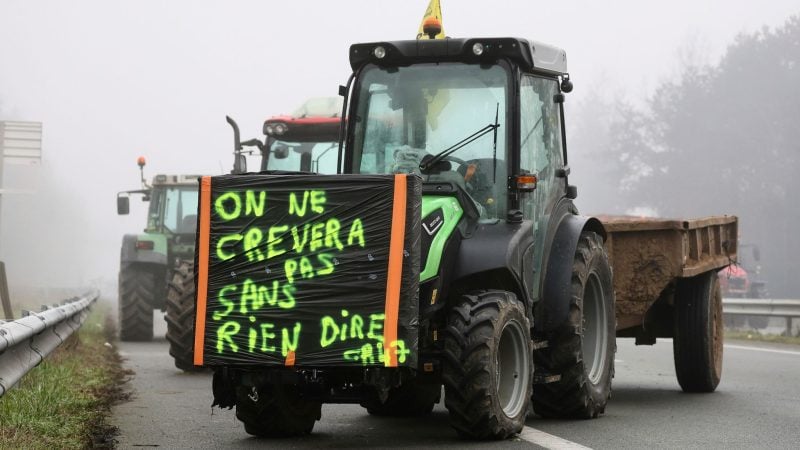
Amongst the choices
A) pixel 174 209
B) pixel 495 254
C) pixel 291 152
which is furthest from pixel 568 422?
pixel 174 209

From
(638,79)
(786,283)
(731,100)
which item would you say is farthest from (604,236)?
(638,79)

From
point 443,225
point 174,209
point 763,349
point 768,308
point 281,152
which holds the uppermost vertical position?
point 281,152

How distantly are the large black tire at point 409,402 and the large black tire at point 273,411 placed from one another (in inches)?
49.8

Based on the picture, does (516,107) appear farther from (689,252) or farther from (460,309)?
(689,252)

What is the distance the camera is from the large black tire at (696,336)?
12898mm

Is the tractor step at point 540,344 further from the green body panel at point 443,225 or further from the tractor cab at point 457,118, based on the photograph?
the green body panel at point 443,225

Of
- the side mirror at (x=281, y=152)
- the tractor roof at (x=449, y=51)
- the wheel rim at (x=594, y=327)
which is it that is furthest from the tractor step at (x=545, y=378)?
the side mirror at (x=281, y=152)

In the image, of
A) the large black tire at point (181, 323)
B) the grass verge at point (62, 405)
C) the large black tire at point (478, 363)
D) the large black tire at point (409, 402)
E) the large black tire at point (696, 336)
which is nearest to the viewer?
the grass verge at point (62, 405)

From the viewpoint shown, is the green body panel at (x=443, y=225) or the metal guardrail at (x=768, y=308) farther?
the metal guardrail at (x=768, y=308)

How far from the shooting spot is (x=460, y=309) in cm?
875

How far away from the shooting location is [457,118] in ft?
32.6

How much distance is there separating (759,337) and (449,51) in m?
14.2

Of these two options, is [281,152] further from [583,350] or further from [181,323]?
[583,350]

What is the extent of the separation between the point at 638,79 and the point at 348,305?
4666 inches
